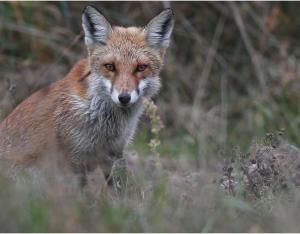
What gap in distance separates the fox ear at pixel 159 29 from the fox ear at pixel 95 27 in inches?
16.7

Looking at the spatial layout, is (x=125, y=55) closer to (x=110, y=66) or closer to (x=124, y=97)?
(x=110, y=66)

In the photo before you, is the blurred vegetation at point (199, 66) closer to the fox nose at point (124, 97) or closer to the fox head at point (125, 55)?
the fox head at point (125, 55)

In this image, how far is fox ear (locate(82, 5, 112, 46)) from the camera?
6.68 m

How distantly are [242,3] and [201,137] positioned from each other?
314 centimetres

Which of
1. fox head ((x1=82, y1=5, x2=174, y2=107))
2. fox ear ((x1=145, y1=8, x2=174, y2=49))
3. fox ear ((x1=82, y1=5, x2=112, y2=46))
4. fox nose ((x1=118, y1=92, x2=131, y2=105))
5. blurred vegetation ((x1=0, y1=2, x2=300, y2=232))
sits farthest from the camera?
blurred vegetation ((x1=0, y1=2, x2=300, y2=232))

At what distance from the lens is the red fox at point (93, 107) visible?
644 cm

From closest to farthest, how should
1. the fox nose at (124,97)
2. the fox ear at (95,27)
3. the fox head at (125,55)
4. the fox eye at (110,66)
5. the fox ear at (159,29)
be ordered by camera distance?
the fox nose at (124,97) < the fox head at (125,55) < the fox eye at (110,66) < the fox ear at (95,27) < the fox ear at (159,29)

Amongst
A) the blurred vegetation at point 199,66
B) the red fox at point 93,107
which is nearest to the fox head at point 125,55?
the red fox at point 93,107

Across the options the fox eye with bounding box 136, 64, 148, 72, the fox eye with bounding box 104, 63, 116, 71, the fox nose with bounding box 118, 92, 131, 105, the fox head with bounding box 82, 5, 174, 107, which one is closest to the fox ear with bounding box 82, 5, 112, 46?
the fox head with bounding box 82, 5, 174, 107

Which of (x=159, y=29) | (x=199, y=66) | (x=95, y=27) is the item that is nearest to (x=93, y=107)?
(x=95, y=27)

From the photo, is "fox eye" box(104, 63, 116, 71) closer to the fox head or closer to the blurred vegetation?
the fox head

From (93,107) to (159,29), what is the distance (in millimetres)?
1098

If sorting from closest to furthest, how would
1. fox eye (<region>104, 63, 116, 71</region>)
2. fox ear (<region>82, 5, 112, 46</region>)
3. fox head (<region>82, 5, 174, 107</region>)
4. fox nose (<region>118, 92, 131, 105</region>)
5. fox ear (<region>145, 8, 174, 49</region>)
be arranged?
fox nose (<region>118, 92, 131, 105</region>), fox head (<region>82, 5, 174, 107</region>), fox eye (<region>104, 63, 116, 71</region>), fox ear (<region>82, 5, 112, 46</region>), fox ear (<region>145, 8, 174, 49</region>)

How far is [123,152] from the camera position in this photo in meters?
6.83
